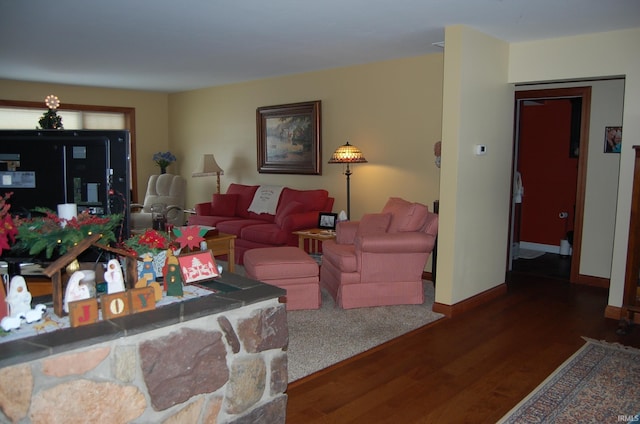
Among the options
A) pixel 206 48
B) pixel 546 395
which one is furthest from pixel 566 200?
pixel 206 48

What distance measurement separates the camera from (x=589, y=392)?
9.77ft

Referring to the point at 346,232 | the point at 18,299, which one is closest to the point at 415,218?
the point at 346,232

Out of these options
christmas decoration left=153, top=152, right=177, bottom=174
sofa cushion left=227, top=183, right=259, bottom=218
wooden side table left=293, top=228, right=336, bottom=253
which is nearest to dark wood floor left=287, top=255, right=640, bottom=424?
wooden side table left=293, top=228, right=336, bottom=253

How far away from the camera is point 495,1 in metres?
3.42

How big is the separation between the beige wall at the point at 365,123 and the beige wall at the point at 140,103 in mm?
1487

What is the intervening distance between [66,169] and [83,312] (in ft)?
1.79

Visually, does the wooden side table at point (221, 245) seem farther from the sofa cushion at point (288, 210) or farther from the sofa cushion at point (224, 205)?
the sofa cushion at point (224, 205)

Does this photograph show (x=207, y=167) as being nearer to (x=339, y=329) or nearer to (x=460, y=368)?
(x=339, y=329)

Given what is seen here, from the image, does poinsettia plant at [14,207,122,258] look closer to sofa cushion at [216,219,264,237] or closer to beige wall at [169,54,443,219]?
beige wall at [169,54,443,219]

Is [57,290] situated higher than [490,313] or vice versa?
[57,290]

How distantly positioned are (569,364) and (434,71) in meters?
3.21

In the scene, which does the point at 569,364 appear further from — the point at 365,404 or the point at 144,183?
the point at 144,183

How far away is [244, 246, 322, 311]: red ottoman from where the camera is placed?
13.9 feet

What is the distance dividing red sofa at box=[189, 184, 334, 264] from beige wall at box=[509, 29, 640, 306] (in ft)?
9.20
